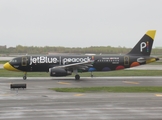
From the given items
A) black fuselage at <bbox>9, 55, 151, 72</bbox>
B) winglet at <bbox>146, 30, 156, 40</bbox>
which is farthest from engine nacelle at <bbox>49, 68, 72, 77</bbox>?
winglet at <bbox>146, 30, 156, 40</bbox>

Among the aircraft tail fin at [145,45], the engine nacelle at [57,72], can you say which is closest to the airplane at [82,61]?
the aircraft tail fin at [145,45]

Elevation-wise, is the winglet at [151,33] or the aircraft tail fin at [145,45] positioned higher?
the winglet at [151,33]

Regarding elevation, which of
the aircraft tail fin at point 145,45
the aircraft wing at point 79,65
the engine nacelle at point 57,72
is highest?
the aircraft tail fin at point 145,45

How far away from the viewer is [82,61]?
137ft

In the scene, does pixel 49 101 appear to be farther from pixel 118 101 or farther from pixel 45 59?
pixel 45 59

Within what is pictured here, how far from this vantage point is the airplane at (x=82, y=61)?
4091cm

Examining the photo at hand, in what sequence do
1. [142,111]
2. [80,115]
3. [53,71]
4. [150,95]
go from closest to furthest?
1. [80,115]
2. [142,111]
3. [150,95]
4. [53,71]

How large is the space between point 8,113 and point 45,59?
76.4 feet

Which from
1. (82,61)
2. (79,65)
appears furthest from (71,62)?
(79,65)

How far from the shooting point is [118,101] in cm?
2230

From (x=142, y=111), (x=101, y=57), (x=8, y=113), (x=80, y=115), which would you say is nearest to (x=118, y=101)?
(x=142, y=111)

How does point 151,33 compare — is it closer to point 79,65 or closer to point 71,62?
point 79,65

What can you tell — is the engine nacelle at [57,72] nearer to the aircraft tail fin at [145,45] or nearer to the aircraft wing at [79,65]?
the aircraft wing at [79,65]

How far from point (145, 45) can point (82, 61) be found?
8.40 metres
